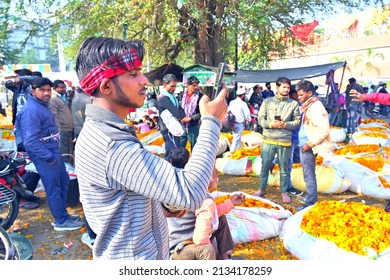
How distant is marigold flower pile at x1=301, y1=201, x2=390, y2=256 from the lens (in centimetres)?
319

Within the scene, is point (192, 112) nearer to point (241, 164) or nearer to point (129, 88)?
point (241, 164)

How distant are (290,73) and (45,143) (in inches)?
347

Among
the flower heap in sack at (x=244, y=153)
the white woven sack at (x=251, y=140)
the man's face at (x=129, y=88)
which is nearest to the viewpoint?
the man's face at (x=129, y=88)

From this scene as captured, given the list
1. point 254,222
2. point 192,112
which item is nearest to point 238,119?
point 192,112

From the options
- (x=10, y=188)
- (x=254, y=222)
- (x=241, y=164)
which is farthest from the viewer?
(x=241, y=164)

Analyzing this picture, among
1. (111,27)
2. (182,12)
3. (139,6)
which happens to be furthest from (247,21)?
(111,27)

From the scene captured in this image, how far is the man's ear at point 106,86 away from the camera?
1.26 metres

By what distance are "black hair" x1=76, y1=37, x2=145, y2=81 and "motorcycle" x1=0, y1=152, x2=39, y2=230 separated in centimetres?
339

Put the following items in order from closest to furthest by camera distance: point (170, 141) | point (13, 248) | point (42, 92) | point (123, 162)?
point (123, 162) < point (13, 248) < point (42, 92) < point (170, 141)

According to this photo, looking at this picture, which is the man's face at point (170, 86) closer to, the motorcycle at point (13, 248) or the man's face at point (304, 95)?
the man's face at point (304, 95)

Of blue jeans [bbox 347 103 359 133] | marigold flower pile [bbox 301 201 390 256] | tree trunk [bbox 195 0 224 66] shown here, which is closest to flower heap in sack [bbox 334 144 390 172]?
marigold flower pile [bbox 301 201 390 256]

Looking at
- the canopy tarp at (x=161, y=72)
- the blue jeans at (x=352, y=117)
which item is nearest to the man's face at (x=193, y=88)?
the blue jeans at (x=352, y=117)

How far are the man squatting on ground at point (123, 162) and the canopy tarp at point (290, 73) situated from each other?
9810 millimetres

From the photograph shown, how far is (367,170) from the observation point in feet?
18.5
